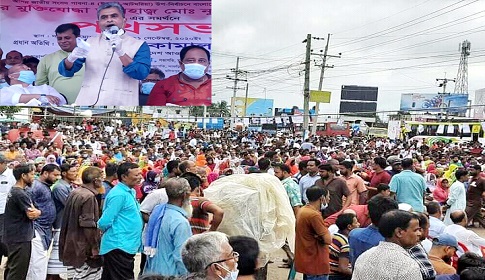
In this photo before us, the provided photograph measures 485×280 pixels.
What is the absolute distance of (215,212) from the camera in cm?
475

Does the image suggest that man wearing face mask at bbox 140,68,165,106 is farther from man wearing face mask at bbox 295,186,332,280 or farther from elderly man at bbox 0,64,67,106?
man wearing face mask at bbox 295,186,332,280

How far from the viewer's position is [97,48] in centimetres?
1216

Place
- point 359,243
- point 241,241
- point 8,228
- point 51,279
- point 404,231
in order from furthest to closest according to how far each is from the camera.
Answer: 1. point 51,279
2. point 8,228
3. point 359,243
4. point 404,231
5. point 241,241

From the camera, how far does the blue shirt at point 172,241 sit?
13.7 ft

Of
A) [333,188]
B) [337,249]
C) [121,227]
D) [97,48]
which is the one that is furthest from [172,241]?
[97,48]

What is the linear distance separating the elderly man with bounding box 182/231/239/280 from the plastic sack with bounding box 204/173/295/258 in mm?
2530

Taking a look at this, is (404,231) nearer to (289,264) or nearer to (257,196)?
(257,196)

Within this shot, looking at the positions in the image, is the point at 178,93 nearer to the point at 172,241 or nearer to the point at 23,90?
the point at 23,90

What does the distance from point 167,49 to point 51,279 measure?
290 inches

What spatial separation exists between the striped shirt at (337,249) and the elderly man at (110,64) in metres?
8.33

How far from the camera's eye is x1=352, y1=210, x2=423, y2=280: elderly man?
9.80ft

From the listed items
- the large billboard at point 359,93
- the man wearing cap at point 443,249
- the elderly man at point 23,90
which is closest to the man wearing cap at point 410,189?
the man wearing cap at point 443,249

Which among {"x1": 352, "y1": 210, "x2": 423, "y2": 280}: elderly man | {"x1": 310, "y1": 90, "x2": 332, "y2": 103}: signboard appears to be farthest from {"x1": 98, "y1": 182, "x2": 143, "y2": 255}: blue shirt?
{"x1": 310, "y1": 90, "x2": 332, "y2": 103}: signboard

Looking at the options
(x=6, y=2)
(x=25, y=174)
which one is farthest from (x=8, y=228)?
(x=6, y=2)
